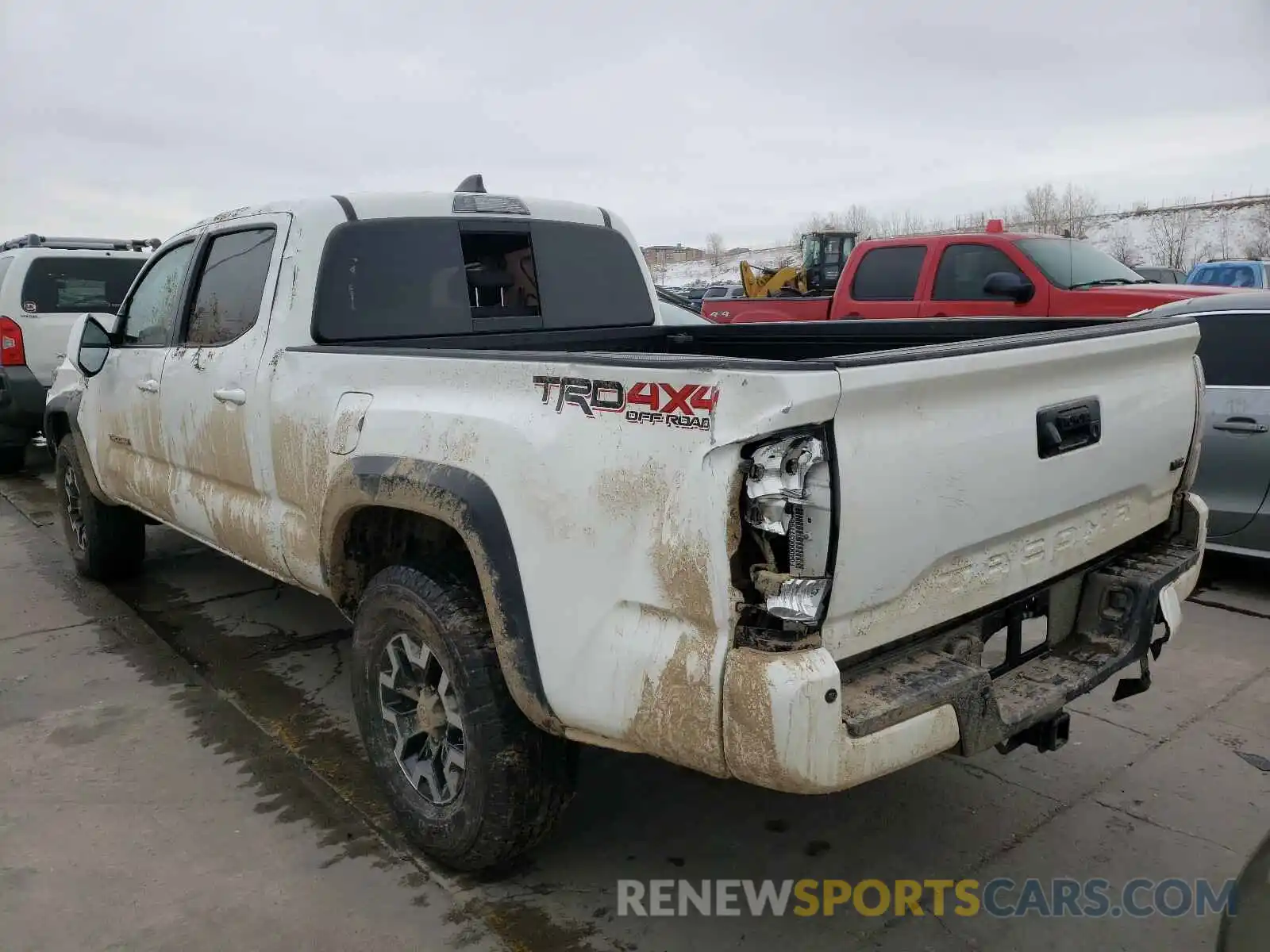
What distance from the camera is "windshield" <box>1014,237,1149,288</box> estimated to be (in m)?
8.27

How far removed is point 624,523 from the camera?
85.9 inches

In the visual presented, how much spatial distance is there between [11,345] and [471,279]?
6990 mm

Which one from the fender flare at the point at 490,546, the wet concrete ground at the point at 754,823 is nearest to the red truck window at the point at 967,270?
the wet concrete ground at the point at 754,823

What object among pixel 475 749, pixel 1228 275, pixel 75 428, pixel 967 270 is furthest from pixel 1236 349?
pixel 1228 275

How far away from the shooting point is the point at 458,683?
2.63m

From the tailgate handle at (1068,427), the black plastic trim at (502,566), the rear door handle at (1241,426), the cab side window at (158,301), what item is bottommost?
the rear door handle at (1241,426)

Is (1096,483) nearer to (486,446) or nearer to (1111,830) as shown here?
(1111,830)

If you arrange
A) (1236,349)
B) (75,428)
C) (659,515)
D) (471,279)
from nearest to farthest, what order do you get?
(659,515), (471,279), (1236,349), (75,428)

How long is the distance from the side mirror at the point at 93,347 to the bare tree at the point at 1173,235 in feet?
185

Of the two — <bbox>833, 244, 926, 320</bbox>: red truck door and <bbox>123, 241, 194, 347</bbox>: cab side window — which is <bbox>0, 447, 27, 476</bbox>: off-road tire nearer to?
<bbox>123, 241, 194, 347</bbox>: cab side window

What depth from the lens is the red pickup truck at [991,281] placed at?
25.8 ft

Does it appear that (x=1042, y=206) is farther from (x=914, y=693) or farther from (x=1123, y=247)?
(x=914, y=693)

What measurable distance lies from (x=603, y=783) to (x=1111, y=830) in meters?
1.62

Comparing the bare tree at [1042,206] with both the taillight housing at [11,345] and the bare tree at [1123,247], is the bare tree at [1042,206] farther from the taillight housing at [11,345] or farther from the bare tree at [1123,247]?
the taillight housing at [11,345]
